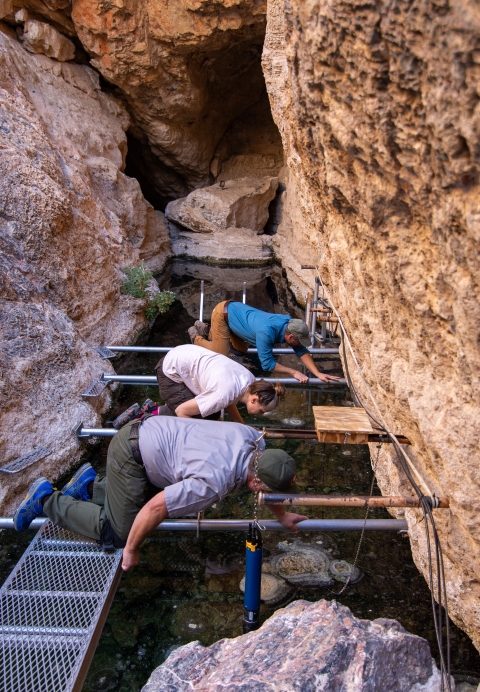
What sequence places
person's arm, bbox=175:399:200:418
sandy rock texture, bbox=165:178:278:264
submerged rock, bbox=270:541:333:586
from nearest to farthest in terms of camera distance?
submerged rock, bbox=270:541:333:586 < person's arm, bbox=175:399:200:418 < sandy rock texture, bbox=165:178:278:264

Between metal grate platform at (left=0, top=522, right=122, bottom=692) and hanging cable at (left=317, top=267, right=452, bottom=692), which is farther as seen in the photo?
metal grate platform at (left=0, top=522, right=122, bottom=692)

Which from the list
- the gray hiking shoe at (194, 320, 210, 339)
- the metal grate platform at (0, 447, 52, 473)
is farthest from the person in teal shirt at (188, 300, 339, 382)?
the metal grate platform at (0, 447, 52, 473)

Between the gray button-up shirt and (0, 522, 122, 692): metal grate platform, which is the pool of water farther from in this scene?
the gray button-up shirt

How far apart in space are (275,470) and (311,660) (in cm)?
84

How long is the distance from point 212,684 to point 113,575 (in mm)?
1034

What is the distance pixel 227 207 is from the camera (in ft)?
47.2

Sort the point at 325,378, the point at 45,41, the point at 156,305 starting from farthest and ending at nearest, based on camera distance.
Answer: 1. the point at 45,41
2. the point at 156,305
3. the point at 325,378

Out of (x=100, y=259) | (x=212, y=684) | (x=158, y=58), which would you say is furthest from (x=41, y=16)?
(x=212, y=684)

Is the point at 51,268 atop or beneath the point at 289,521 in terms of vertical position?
atop

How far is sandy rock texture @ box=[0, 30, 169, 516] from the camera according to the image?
453cm

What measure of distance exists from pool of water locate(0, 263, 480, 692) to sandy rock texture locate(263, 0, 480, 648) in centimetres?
25

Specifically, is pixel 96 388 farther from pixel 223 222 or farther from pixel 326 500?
pixel 223 222

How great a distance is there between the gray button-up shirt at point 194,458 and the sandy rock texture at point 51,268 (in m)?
1.73

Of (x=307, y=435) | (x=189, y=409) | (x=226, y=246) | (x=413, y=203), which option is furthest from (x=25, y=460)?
(x=226, y=246)
